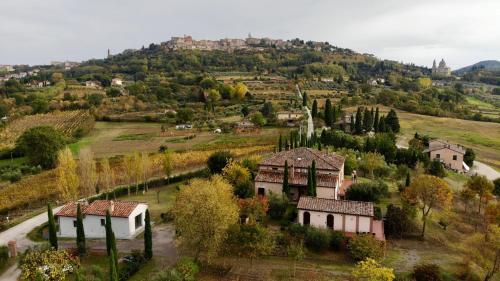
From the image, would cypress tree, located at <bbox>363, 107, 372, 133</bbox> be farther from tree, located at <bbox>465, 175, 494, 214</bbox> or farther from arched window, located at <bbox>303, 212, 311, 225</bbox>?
arched window, located at <bbox>303, 212, 311, 225</bbox>

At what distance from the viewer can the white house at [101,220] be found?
30.7 metres

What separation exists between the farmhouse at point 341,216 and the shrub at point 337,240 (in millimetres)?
1433

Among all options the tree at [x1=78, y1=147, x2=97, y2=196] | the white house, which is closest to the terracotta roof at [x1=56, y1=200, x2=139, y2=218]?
the white house

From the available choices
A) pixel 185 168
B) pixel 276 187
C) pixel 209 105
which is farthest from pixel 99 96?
pixel 276 187

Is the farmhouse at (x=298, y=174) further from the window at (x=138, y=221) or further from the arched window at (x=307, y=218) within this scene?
the window at (x=138, y=221)

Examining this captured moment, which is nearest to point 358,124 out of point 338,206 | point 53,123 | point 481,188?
point 481,188

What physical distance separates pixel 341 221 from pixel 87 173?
24611 millimetres

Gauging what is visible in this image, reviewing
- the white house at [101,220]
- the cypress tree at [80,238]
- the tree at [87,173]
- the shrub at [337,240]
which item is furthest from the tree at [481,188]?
the tree at [87,173]

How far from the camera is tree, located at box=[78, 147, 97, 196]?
38.0 m

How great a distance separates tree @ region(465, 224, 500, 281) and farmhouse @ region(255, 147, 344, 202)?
1318 cm

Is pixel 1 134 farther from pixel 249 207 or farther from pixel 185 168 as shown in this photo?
pixel 249 207

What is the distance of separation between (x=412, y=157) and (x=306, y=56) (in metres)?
131

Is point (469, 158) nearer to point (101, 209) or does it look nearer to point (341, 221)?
point (341, 221)

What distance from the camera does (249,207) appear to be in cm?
2980
